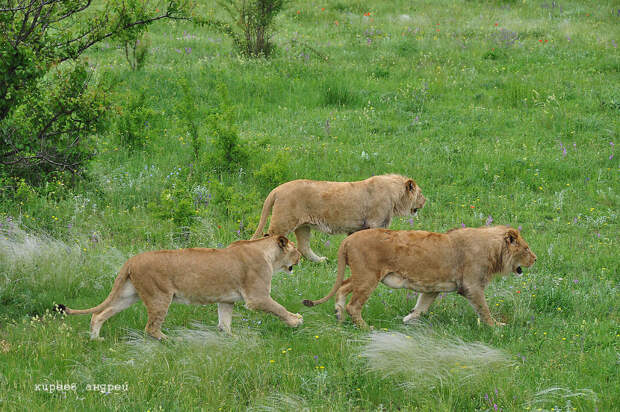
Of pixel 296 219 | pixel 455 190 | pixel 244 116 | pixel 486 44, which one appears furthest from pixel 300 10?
pixel 296 219

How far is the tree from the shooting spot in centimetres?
822

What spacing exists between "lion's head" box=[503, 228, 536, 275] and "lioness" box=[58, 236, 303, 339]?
7.88 ft

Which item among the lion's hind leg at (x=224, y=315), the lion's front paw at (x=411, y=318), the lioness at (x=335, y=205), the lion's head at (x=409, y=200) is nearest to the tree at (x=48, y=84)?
the lioness at (x=335, y=205)

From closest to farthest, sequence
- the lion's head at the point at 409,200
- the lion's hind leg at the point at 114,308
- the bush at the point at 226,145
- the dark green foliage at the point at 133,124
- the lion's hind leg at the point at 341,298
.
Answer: the lion's hind leg at the point at 114,308 < the lion's hind leg at the point at 341,298 < the lion's head at the point at 409,200 < the bush at the point at 226,145 < the dark green foliage at the point at 133,124

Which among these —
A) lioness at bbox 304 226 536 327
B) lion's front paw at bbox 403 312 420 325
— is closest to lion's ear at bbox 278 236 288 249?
lioness at bbox 304 226 536 327

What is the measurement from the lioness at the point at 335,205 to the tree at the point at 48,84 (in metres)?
2.58

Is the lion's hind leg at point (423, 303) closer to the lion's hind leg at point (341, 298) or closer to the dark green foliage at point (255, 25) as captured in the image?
the lion's hind leg at point (341, 298)

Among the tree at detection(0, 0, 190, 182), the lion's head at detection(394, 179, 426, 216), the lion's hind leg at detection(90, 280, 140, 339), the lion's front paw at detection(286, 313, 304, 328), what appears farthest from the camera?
the lion's head at detection(394, 179, 426, 216)

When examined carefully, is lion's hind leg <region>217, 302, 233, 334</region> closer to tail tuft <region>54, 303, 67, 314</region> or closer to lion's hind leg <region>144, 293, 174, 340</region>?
lion's hind leg <region>144, 293, 174, 340</region>

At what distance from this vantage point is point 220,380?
631 centimetres

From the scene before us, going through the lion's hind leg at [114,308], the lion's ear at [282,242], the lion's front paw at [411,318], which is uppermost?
the lion's ear at [282,242]

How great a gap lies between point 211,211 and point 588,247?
5.63 m

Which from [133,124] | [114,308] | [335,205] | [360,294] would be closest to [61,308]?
[114,308]

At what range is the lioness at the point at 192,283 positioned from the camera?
709cm
